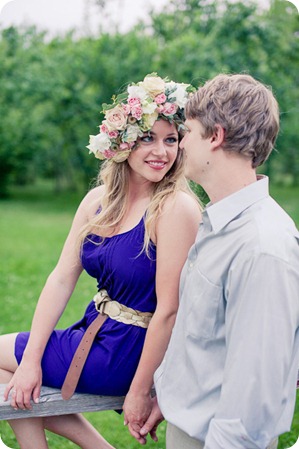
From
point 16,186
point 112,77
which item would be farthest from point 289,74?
point 16,186

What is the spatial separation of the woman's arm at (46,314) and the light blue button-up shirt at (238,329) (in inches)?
29.6

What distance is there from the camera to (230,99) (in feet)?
7.10

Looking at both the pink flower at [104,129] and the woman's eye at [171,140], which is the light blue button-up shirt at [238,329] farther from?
the pink flower at [104,129]

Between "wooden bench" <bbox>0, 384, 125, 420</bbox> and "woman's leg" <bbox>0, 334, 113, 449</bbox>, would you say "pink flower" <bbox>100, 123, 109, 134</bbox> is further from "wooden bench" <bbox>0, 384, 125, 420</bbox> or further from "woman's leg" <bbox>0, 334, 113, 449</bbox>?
"wooden bench" <bbox>0, 384, 125, 420</bbox>

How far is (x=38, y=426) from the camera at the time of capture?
9.61 ft

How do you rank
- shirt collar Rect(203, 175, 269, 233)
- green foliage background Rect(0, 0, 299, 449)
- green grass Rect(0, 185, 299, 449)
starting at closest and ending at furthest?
shirt collar Rect(203, 175, 269, 233) < green grass Rect(0, 185, 299, 449) < green foliage background Rect(0, 0, 299, 449)

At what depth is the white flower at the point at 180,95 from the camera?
9.32 feet

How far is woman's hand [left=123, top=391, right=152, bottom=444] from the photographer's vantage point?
2.70 m

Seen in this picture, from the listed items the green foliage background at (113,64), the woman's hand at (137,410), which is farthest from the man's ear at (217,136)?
the green foliage background at (113,64)

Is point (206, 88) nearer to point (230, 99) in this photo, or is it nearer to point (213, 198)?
point (230, 99)

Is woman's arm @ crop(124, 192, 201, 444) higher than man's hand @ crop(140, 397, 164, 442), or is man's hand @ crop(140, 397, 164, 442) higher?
woman's arm @ crop(124, 192, 201, 444)

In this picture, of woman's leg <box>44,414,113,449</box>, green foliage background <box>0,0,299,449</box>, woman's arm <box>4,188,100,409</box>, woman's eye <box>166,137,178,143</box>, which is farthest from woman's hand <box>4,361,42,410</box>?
green foliage background <box>0,0,299,449</box>

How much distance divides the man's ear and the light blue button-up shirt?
0.55ft

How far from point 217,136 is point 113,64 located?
64.9 ft
